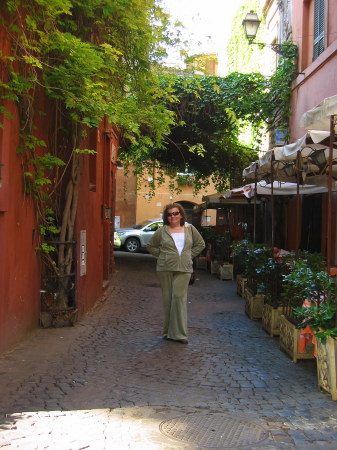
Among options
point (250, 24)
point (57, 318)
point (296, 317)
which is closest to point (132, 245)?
point (250, 24)

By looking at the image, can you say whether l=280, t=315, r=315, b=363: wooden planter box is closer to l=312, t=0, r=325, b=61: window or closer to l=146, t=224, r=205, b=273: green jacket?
l=146, t=224, r=205, b=273: green jacket

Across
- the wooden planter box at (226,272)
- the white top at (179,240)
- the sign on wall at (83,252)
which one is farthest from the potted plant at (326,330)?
the wooden planter box at (226,272)

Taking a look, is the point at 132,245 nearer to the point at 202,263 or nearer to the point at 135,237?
the point at 135,237

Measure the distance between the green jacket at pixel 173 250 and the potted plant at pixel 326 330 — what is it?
2037 millimetres

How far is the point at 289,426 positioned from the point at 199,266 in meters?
13.2

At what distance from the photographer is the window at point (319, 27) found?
1147cm

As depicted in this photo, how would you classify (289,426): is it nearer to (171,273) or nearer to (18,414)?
(18,414)

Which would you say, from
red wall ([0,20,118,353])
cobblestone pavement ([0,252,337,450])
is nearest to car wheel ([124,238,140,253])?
red wall ([0,20,118,353])

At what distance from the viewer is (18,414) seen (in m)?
4.10

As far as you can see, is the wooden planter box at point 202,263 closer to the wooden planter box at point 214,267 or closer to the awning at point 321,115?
the wooden planter box at point 214,267

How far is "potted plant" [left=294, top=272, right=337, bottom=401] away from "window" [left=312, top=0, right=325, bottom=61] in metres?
8.14

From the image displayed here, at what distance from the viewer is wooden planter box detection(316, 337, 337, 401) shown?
452cm

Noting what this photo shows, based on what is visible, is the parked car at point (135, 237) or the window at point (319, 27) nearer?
the window at point (319, 27)

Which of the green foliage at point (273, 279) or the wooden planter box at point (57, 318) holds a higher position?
the green foliage at point (273, 279)
